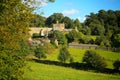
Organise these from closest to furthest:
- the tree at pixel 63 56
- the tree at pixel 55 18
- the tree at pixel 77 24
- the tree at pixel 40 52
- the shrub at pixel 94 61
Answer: the shrub at pixel 94 61, the tree at pixel 63 56, the tree at pixel 40 52, the tree at pixel 77 24, the tree at pixel 55 18

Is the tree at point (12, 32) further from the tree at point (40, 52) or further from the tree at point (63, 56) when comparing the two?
the tree at point (40, 52)

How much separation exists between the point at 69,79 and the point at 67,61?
25.1 metres

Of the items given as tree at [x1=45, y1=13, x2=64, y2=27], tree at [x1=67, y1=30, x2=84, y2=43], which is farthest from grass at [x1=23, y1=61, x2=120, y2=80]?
tree at [x1=45, y1=13, x2=64, y2=27]

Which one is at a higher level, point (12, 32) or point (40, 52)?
point (12, 32)

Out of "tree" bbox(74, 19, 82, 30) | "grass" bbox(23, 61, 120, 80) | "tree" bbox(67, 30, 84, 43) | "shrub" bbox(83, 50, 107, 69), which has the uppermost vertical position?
"tree" bbox(74, 19, 82, 30)

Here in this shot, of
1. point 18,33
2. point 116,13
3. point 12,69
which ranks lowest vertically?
point 12,69

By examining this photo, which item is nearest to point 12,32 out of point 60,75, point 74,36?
point 60,75

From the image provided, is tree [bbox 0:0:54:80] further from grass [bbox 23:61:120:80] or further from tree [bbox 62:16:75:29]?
tree [bbox 62:16:75:29]

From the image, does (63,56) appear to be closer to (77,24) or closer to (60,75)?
(60,75)

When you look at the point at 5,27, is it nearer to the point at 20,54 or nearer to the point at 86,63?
the point at 20,54

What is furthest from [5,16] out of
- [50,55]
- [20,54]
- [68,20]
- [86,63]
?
[68,20]

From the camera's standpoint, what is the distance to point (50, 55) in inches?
2869

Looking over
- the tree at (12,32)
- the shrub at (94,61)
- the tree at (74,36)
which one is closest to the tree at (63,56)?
the shrub at (94,61)

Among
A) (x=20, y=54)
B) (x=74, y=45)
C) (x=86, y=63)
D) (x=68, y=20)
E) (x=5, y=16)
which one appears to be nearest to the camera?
(x=5, y=16)
